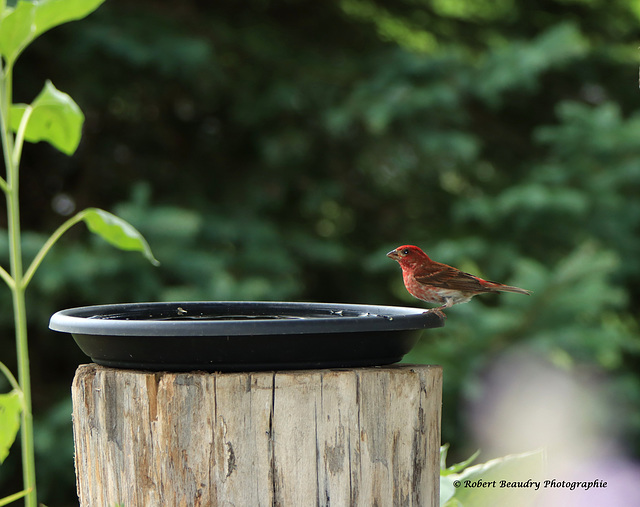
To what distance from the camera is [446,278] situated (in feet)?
5.76

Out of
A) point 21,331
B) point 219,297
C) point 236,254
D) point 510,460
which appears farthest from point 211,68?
point 510,460

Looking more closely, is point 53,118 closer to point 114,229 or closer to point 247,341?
point 114,229

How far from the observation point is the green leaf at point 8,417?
4.86 feet

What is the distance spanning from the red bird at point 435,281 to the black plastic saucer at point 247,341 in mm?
380

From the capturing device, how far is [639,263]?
4082 mm

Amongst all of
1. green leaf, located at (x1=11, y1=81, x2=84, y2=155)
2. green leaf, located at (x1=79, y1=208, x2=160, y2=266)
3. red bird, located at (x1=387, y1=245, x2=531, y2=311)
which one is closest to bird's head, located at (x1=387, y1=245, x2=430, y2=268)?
red bird, located at (x1=387, y1=245, x2=531, y2=311)

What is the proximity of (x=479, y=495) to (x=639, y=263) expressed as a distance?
9.11 ft

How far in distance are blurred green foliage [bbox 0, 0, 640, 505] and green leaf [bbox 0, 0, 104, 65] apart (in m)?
1.68

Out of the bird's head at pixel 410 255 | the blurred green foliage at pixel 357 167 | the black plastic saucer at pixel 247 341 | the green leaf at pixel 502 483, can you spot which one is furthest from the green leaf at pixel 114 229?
the blurred green foliage at pixel 357 167

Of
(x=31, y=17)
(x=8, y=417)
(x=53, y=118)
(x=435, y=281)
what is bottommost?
(x=8, y=417)

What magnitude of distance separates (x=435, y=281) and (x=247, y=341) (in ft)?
2.19

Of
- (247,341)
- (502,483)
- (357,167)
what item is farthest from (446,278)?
(357,167)

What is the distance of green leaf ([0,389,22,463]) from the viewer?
1481 millimetres

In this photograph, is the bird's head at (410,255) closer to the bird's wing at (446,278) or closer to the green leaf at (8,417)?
the bird's wing at (446,278)
